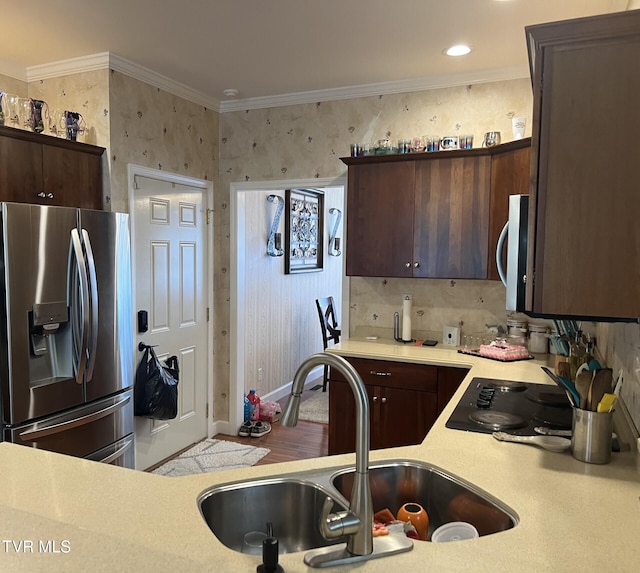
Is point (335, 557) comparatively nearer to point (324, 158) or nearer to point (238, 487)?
point (238, 487)

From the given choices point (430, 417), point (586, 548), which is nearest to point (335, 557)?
point (586, 548)

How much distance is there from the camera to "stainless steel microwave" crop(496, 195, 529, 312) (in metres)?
1.46

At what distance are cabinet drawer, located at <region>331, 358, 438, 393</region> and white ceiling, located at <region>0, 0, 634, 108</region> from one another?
1840 mm

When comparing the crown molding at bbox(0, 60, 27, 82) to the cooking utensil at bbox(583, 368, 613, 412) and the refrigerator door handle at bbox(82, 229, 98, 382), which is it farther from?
the cooking utensil at bbox(583, 368, 613, 412)

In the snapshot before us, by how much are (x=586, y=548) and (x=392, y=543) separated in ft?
1.32

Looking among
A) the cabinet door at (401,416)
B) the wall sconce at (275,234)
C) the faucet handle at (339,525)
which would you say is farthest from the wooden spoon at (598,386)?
the wall sconce at (275,234)

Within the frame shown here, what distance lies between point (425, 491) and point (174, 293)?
108 inches

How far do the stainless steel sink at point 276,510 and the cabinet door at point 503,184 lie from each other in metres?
2.19

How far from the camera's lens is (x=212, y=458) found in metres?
3.87

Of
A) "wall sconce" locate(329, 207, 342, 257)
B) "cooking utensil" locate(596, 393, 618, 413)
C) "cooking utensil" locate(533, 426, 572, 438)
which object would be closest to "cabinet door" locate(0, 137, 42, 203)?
"cooking utensil" locate(533, 426, 572, 438)

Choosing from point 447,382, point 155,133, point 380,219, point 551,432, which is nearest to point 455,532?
point 551,432

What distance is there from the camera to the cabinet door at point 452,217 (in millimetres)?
3279

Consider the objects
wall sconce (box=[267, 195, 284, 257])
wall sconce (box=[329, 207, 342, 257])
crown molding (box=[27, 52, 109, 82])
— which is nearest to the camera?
crown molding (box=[27, 52, 109, 82])

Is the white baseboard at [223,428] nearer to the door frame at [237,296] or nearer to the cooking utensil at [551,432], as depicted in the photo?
the door frame at [237,296]
